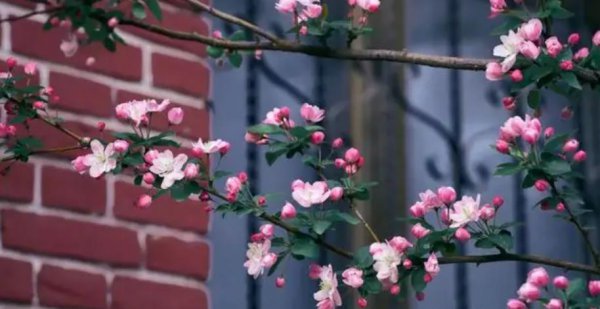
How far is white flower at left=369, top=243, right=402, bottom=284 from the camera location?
6.59ft

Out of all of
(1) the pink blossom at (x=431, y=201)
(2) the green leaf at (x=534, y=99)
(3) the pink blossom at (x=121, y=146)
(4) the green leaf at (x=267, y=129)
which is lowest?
(1) the pink blossom at (x=431, y=201)

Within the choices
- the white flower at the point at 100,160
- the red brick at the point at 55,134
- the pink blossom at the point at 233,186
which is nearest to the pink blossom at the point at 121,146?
the white flower at the point at 100,160

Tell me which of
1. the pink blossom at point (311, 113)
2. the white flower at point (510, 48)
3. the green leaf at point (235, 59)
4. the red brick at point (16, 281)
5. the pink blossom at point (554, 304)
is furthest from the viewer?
the red brick at point (16, 281)

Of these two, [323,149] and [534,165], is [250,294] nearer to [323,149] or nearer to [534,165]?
[323,149]

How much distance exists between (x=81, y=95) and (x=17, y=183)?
22 cm

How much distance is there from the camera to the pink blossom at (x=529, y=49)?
198cm

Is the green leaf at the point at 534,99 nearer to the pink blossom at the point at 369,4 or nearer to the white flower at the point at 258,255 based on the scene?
the pink blossom at the point at 369,4

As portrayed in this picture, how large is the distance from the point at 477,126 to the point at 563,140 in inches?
50.1

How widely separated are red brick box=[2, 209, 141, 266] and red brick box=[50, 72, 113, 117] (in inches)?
7.9

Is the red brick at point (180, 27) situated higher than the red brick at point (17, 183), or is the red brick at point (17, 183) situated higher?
the red brick at point (180, 27)

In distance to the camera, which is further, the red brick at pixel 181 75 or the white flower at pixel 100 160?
the red brick at pixel 181 75

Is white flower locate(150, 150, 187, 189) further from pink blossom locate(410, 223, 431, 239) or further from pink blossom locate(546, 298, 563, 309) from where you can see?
pink blossom locate(546, 298, 563, 309)

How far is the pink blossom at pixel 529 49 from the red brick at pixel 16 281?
3.18 ft

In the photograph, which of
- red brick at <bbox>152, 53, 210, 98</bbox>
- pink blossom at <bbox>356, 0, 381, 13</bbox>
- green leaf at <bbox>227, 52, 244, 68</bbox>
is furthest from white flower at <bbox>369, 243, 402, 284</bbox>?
red brick at <bbox>152, 53, 210, 98</bbox>
